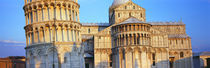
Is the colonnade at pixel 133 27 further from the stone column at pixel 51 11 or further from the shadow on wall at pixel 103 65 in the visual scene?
the stone column at pixel 51 11

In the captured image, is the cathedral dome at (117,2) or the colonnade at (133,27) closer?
the colonnade at (133,27)

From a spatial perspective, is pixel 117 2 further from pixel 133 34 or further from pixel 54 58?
pixel 54 58

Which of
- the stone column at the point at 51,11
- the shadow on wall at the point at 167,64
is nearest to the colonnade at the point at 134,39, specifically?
the shadow on wall at the point at 167,64

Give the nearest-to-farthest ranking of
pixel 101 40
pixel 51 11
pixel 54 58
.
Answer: pixel 54 58, pixel 51 11, pixel 101 40

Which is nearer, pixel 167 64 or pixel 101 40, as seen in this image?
pixel 101 40

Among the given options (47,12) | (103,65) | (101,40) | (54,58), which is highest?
(47,12)

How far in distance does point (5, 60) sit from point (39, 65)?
91.8 feet

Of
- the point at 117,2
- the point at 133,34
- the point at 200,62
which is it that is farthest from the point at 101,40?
the point at 200,62

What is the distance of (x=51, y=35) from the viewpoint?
4572 centimetres

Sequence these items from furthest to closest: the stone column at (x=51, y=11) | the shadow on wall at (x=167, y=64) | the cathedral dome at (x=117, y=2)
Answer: the cathedral dome at (x=117, y=2)
the shadow on wall at (x=167, y=64)
the stone column at (x=51, y=11)

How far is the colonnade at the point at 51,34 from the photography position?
150ft

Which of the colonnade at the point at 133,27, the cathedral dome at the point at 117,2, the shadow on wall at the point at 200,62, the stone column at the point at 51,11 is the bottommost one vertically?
the shadow on wall at the point at 200,62

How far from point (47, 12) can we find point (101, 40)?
90.4ft

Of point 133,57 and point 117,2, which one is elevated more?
point 117,2
